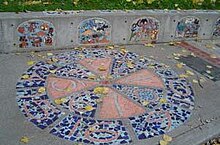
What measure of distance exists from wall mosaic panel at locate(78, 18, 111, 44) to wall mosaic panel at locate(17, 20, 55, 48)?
63 cm

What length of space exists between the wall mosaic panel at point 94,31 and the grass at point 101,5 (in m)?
0.68

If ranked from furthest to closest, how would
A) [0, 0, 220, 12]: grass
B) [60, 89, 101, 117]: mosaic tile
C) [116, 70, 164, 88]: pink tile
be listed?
[0, 0, 220, 12]: grass < [116, 70, 164, 88]: pink tile < [60, 89, 101, 117]: mosaic tile

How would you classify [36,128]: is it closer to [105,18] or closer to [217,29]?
[105,18]

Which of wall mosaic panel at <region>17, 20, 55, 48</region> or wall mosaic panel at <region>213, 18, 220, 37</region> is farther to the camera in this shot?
wall mosaic panel at <region>213, 18, 220, 37</region>

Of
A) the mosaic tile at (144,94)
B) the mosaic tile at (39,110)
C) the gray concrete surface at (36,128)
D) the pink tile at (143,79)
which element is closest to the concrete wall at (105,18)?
the gray concrete surface at (36,128)

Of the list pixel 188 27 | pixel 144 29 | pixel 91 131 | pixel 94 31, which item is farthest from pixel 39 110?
pixel 188 27

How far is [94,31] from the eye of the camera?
677 cm

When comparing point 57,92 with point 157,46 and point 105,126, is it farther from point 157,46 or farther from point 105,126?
point 157,46

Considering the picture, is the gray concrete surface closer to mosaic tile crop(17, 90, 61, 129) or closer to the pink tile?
mosaic tile crop(17, 90, 61, 129)

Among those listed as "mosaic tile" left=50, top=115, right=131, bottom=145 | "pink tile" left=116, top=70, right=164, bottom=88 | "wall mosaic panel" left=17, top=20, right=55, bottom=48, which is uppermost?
"wall mosaic panel" left=17, top=20, right=55, bottom=48

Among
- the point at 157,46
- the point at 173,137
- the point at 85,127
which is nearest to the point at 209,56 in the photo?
the point at 157,46

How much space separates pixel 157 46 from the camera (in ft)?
24.0

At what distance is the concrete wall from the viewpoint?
6.11m

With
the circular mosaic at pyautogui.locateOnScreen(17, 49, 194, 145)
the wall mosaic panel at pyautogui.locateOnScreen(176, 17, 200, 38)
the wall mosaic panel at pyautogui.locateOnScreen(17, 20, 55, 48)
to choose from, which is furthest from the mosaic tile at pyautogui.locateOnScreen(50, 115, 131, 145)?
the wall mosaic panel at pyautogui.locateOnScreen(176, 17, 200, 38)
